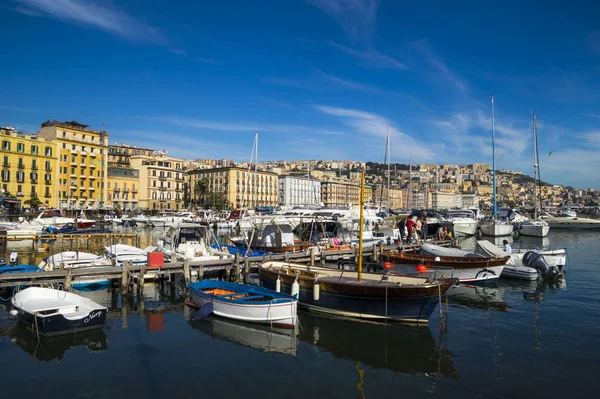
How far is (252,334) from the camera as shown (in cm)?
1598

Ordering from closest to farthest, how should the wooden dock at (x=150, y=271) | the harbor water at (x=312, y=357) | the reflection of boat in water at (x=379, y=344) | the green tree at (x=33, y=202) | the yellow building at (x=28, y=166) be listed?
the harbor water at (x=312, y=357), the reflection of boat in water at (x=379, y=344), the wooden dock at (x=150, y=271), the yellow building at (x=28, y=166), the green tree at (x=33, y=202)

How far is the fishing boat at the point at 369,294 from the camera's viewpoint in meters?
16.7

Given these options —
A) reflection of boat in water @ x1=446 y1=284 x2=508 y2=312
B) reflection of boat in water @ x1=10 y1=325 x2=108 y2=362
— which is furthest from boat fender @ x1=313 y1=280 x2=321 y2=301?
reflection of boat in water @ x1=10 y1=325 x2=108 y2=362

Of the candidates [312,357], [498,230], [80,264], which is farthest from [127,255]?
[498,230]

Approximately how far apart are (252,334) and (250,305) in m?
1.14

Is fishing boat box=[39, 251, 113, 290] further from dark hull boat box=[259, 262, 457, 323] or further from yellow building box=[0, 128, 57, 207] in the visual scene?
yellow building box=[0, 128, 57, 207]

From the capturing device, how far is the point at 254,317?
1670cm

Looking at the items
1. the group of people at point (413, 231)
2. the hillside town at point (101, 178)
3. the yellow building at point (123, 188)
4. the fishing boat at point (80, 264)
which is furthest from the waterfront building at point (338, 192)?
the fishing boat at point (80, 264)

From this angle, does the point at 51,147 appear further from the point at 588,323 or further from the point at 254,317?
the point at 588,323

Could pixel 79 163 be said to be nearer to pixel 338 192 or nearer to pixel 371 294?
pixel 371 294

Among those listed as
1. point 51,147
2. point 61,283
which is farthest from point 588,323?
point 51,147

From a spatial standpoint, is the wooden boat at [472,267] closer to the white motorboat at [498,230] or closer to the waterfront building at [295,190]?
the white motorboat at [498,230]

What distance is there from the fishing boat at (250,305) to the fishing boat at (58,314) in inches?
163

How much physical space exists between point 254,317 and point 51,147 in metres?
83.8
